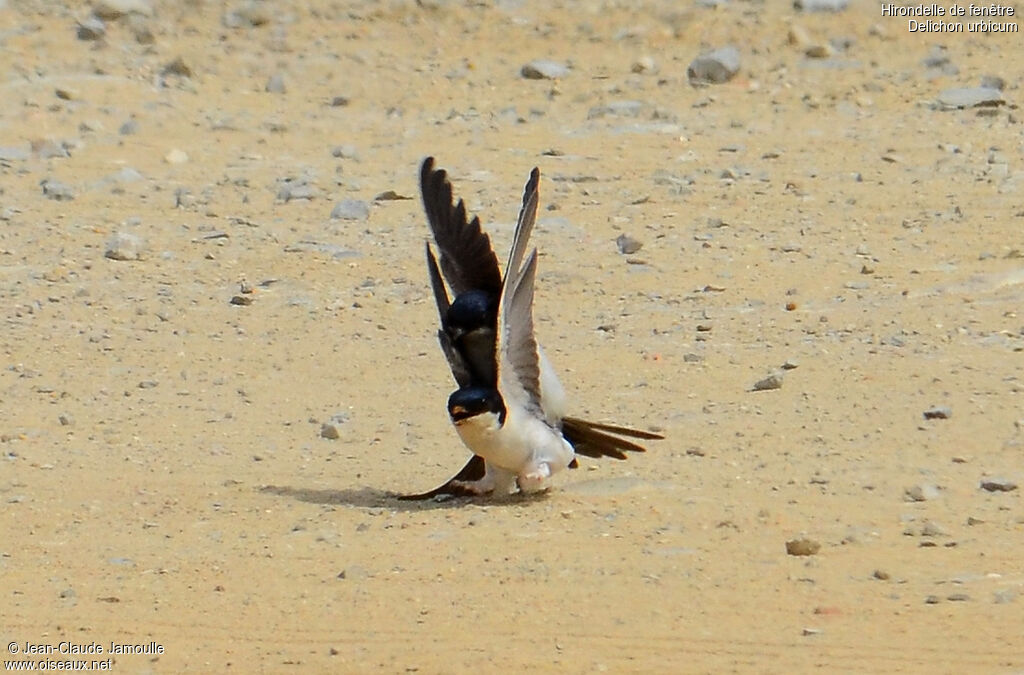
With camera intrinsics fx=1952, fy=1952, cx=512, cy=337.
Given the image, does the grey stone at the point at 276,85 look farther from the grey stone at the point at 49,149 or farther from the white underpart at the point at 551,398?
the white underpart at the point at 551,398

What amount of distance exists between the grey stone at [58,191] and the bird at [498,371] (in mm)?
4982

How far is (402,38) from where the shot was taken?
14.7 metres

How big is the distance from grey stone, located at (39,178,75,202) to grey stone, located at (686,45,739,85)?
14.1 ft

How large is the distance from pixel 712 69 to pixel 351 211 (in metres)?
3.73

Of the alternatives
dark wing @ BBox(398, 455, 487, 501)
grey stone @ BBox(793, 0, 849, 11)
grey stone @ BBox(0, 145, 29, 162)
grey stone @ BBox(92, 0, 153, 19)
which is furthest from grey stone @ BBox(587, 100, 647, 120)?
dark wing @ BBox(398, 455, 487, 501)

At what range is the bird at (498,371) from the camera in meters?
5.64

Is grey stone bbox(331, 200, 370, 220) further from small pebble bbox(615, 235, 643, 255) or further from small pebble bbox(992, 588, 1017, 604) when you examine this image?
small pebble bbox(992, 588, 1017, 604)

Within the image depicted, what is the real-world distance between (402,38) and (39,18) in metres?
2.91

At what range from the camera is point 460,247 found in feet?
20.0

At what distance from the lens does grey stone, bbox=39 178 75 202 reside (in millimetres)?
10766

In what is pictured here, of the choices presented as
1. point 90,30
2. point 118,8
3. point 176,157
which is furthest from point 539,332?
point 118,8

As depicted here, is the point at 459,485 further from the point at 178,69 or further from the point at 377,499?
the point at 178,69

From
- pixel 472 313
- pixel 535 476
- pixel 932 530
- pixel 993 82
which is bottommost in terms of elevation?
pixel 535 476

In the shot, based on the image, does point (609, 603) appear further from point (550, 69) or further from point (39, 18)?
point (39, 18)
